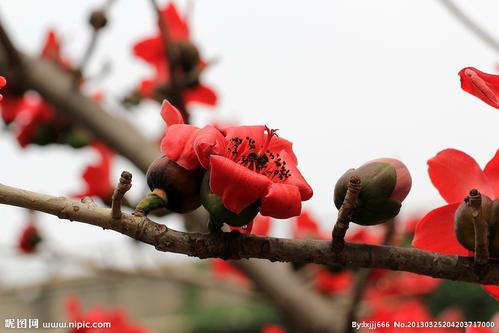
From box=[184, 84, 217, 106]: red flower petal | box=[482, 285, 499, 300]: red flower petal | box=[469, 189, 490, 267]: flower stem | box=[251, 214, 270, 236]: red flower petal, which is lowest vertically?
box=[482, 285, 499, 300]: red flower petal

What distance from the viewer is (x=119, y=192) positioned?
631mm

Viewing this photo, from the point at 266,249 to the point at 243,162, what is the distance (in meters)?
0.12

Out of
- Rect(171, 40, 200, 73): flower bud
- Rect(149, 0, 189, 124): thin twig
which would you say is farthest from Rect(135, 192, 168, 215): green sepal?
Rect(171, 40, 200, 73): flower bud

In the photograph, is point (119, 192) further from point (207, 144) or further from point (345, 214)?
point (345, 214)

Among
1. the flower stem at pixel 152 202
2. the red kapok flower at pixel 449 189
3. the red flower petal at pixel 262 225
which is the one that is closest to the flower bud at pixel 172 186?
the flower stem at pixel 152 202

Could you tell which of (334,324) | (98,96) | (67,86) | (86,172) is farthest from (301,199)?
(98,96)

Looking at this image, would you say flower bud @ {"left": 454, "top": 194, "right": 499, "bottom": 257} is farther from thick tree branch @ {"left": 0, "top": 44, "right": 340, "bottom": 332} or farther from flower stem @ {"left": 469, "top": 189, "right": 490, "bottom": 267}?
thick tree branch @ {"left": 0, "top": 44, "right": 340, "bottom": 332}

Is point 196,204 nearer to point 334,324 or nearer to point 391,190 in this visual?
point 391,190

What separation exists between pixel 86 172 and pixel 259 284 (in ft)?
2.28

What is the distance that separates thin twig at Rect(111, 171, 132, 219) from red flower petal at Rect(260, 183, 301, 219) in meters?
0.13

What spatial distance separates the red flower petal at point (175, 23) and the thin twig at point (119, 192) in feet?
3.64

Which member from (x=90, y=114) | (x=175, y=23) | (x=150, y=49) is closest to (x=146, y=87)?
(x=150, y=49)

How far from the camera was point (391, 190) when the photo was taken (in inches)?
28.1

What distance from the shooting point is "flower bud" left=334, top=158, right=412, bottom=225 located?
71 centimetres
